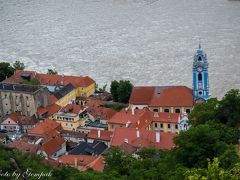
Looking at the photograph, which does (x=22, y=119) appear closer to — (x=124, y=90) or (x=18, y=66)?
(x=124, y=90)

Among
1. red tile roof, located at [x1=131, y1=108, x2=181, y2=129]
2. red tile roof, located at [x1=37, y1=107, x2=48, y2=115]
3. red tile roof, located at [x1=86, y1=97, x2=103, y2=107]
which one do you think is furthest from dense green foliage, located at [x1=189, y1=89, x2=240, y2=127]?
red tile roof, located at [x1=37, y1=107, x2=48, y2=115]

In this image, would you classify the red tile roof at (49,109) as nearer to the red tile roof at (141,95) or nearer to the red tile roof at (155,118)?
the red tile roof at (141,95)

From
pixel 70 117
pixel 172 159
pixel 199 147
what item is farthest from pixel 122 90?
pixel 199 147

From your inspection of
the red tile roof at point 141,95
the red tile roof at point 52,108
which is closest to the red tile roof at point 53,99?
the red tile roof at point 52,108

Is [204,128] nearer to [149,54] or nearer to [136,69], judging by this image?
[136,69]

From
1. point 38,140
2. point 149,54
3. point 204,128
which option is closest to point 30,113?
point 38,140

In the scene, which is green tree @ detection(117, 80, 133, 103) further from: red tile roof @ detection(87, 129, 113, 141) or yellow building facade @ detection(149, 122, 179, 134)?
red tile roof @ detection(87, 129, 113, 141)
